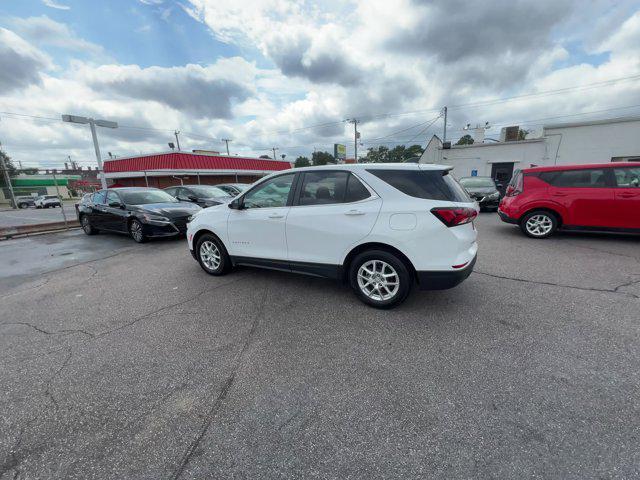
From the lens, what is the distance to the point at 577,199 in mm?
6074

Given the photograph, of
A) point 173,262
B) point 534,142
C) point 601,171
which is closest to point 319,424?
point 173,262

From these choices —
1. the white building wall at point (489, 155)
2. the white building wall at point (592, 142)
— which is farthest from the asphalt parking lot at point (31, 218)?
the white building wall at point (592, 142)

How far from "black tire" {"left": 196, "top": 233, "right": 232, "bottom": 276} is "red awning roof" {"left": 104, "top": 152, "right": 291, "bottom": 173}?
23931 mm

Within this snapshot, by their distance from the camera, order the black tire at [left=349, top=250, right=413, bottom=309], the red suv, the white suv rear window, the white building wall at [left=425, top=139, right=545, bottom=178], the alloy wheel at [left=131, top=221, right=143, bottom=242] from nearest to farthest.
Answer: the white suv rear window, the black tire at [left=349, top=250, right=413, bottom=309], the red suv, the alloy wheel at [left=131, top=221, right=143, bottom=242], the white building wall at [left=425, top=139, right=545, bottom=178]

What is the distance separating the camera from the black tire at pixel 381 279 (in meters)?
3.24

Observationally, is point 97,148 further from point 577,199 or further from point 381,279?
point 577,199

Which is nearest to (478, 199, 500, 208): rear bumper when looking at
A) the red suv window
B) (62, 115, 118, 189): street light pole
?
the red suv window

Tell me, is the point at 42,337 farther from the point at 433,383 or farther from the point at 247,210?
the point at 433,383

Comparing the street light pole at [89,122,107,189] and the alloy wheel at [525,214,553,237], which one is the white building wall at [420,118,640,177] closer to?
the alloy wheel at [525,214,553,237]

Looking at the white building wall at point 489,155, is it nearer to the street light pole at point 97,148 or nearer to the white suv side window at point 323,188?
the white suv side window at point 323,188

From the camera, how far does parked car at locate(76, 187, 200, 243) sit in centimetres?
757

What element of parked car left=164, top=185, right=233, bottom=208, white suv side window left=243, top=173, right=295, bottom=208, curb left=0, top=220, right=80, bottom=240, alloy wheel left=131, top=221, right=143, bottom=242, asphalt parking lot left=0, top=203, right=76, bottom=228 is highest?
white suv side window left=243, top=173, right=295, bottom=208

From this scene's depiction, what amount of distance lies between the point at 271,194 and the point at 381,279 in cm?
195

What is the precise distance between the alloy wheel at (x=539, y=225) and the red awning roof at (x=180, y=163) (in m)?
26.3
